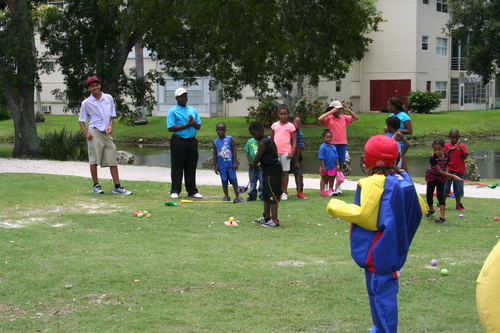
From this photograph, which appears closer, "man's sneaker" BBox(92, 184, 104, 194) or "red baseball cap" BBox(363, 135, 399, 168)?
"red baseball cap" BBox(363, 135, 399, 168)

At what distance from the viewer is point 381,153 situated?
14.0 ft

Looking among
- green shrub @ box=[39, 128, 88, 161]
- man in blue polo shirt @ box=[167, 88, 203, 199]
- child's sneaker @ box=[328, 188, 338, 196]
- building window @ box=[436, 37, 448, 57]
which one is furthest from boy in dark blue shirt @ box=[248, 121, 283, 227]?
building window @ box=[436, 37, 448, 57]

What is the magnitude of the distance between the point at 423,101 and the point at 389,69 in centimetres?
422

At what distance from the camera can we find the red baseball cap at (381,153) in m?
4.26

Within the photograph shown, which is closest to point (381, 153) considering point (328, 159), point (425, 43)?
point (328, 159)

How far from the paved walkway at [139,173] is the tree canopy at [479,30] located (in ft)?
91.4

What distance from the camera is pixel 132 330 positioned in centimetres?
453

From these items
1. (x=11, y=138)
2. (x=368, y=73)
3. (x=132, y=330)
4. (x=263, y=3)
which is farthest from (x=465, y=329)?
(x=368, y=73)

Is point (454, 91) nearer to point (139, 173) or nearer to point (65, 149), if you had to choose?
point (65, 149)

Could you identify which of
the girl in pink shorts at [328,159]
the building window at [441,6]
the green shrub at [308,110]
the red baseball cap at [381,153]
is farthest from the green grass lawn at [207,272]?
the building window at [441,6]

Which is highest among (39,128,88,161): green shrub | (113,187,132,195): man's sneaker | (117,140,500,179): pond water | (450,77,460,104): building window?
(450,77,460,104): building window

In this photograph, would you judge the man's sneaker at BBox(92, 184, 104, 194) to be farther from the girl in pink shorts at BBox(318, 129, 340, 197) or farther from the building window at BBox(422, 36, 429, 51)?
the building window at BBox(422, 36, 429, 51)

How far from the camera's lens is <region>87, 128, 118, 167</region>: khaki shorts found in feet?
35.6

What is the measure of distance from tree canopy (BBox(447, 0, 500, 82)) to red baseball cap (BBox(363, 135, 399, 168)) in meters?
36.6
